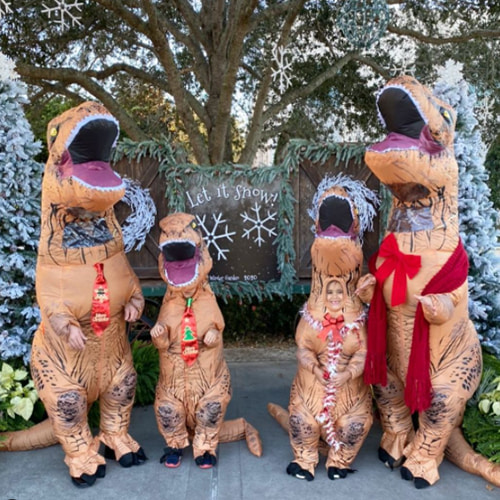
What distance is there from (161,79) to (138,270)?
4.93 meters

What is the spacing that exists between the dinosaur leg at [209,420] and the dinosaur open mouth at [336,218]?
1.24m

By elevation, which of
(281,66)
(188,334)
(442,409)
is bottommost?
(442,409)

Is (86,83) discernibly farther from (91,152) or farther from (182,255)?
(182,255)

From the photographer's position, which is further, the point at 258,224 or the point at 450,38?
the point at 450,38

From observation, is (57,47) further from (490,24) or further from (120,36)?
(490,24)

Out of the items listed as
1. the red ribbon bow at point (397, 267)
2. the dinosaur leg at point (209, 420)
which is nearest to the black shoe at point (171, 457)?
the dinosaur leg at point (209, 420)

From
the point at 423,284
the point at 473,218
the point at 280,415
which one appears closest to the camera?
the point at 423,284

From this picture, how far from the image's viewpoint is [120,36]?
319 inches

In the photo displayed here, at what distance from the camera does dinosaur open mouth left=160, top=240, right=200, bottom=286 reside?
314 centimetres

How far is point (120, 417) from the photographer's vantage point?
3.33m

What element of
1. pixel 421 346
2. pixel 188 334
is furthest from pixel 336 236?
pixel 188 334

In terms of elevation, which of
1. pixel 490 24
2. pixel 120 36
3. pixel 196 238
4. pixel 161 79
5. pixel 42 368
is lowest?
pixel 42 368

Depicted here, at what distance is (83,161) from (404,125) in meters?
1.86

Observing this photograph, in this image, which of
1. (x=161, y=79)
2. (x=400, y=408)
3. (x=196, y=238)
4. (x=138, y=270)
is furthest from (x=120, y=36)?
(x=400, y=408)
